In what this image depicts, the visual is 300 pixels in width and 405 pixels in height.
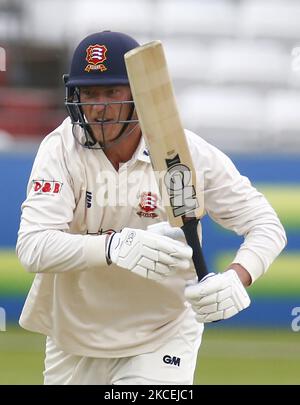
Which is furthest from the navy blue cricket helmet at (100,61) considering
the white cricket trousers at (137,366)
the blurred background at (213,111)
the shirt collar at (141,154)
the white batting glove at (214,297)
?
the blurred background at (213,111)

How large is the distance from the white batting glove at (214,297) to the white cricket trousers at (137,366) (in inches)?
14.1

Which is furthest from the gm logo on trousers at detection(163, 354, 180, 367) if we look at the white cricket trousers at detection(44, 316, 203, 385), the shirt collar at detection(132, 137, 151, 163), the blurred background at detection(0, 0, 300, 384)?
the blurred background at detection(0, 0, 300, 384)

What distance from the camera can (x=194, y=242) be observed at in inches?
110

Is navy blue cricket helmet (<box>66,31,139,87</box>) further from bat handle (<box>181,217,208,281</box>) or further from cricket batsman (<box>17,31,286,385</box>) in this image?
bat handle (<box>181,217,208,281</box>)

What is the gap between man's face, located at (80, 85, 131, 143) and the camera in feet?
9.62

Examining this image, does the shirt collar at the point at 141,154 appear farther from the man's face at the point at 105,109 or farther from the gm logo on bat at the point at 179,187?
the gm logo on bat at the point at 179,187

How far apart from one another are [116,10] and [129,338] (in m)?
4.57

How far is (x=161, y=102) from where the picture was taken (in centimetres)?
268

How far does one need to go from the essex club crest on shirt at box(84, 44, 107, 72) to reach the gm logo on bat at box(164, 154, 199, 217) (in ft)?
1.35

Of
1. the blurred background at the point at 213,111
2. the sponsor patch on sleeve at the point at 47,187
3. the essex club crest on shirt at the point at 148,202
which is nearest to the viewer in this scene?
the sponsor patch on sleeve at the point at 47,187

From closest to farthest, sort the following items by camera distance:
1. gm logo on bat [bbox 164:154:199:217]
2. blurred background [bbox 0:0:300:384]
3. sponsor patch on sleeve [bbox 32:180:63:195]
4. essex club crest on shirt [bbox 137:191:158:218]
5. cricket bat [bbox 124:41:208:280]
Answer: cricket bat [bbox 124:41:208:280] → gm logo on bat [bbox 164:154:199:217] → sponsor patch on sleeve [bbox 32:180:63:195] → essex club crest on shirt [bbox 137:191:158:218] → blurred background [bbox 0:0:300:384]

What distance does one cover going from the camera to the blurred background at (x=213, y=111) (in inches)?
217

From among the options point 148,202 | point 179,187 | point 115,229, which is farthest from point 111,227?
point 179,187

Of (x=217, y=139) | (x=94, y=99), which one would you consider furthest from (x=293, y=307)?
(x=94, y=99)
